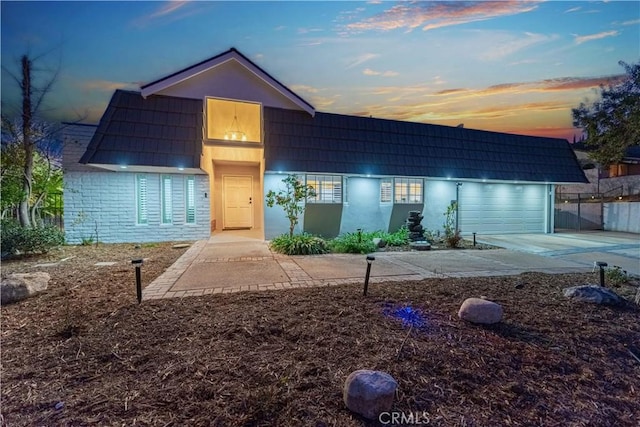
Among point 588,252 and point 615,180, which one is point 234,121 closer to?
point 588,252

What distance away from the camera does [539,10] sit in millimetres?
8000

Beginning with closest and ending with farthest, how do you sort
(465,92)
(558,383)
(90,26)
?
(558,383), (90,26), (465,92)

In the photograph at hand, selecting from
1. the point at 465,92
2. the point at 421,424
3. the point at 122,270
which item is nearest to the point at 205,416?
the point at 421,424

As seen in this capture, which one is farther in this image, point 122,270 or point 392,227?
point 392,227

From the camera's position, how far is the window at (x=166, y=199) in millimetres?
9773

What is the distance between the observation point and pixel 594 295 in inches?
145

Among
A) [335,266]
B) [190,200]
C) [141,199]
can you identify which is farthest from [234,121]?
[335,266]

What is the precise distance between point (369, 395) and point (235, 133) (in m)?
11.4

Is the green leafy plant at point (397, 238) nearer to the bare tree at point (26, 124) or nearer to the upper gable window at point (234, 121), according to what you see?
the upper gable window at point (234, 121)

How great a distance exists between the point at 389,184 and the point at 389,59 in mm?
4626

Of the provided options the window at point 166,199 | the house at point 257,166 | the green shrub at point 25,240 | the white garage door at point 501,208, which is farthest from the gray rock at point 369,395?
the white garage door at point 501,208

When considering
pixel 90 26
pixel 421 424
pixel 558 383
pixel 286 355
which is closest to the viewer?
pixel 421 424

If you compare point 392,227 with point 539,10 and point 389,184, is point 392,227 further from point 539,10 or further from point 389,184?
point 539,10

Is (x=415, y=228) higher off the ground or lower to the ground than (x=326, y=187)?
lower
